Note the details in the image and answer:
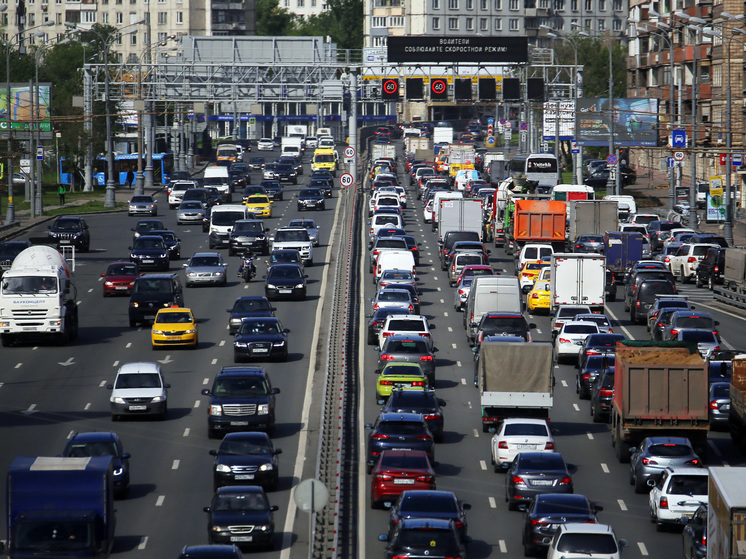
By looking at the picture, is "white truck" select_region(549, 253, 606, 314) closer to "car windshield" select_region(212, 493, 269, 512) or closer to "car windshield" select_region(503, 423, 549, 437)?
"car windshield" select_region(503, 423, 549, 437)

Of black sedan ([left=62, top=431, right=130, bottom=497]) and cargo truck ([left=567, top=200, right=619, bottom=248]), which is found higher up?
cargo truck ([left=567, top=200, right=619, bottom=248])

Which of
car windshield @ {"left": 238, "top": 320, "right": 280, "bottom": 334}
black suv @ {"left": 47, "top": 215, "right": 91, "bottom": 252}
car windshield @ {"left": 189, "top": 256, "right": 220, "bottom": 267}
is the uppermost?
black suv @ {"left": 47, "top": 215, "right": 91, "bottom": 252}

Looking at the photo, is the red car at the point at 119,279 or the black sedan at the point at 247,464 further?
the red car at the point at 119,279

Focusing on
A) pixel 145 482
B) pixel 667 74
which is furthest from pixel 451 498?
pixel 667 74

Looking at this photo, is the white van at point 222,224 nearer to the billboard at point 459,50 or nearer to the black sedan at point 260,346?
the billboard at point 459,50

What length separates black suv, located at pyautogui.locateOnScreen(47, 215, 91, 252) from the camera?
A: 217ft

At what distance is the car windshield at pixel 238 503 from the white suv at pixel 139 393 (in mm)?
10274

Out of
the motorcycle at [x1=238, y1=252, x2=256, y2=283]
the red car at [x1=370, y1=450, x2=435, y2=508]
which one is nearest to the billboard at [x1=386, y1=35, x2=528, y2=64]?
the motorcycle at [x1=238, y1=252, x2=256, y2=283]

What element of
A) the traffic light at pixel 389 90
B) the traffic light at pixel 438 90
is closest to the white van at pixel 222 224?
the traffic light at pixel 389 90

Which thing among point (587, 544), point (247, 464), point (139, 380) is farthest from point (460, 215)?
point (587, 544)

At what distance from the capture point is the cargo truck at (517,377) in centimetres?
3400

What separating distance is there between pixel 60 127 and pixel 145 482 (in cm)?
7404

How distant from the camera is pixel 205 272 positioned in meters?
56.3

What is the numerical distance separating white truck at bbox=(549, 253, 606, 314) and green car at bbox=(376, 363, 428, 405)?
12.6 meters
